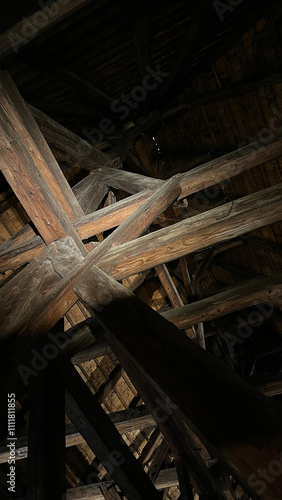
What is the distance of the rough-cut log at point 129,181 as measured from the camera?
269 cm

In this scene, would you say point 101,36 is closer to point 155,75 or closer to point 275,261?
point 155,75

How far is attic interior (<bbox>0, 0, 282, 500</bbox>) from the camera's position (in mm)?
1186

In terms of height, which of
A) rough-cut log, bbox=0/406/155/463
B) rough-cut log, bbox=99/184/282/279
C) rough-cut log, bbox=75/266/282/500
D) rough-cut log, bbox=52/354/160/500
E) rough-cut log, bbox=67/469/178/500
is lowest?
rough-cut log, bbox=67/469/178/500

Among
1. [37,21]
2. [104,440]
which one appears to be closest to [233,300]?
[104,440]

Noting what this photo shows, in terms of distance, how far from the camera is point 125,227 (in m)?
2.27

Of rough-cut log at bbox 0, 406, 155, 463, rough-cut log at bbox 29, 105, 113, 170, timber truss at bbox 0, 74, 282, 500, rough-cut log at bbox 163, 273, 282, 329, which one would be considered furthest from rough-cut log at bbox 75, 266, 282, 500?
rough-cut log at bbox 0, 406, 155, 463

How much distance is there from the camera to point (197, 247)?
2.04 metres

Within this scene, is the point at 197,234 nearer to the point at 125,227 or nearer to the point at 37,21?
the point at 125,227

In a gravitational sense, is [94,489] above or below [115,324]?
below

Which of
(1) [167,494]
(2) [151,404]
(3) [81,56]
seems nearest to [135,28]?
(3) [81,56]

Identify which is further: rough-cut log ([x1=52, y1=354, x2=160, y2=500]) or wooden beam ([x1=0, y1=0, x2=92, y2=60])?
rough-cut log ([x1=52, y1=354, x2=160, y2=500])

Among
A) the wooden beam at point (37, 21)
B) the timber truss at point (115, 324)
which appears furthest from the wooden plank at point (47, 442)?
the wooden beam at point (37, 21)

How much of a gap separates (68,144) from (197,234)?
1816 mm

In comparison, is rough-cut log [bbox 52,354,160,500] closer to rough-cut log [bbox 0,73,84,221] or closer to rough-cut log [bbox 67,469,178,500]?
rough-cut log [bbox 0,73,84,221]
